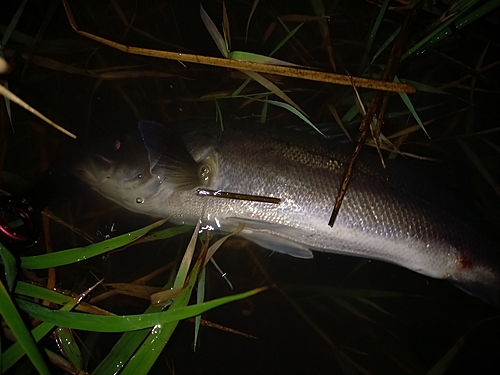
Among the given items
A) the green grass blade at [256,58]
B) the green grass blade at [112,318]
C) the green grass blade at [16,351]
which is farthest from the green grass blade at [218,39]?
the green grass blade at [16,351]

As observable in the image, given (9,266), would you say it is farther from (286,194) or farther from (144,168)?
(286,194)

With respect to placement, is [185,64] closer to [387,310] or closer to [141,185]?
[141,185]

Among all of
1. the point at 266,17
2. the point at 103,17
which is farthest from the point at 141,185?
the point at 266,17

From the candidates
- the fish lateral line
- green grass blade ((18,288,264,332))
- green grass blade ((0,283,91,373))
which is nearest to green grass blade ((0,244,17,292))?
green grass blade ((18,288,264,332))

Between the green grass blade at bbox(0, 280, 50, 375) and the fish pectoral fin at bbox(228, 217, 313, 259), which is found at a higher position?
the fish pectoral fin at bbox(228, 217, 313, 259)

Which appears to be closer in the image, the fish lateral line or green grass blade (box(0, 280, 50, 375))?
green grass blade (box(0, 280, 50, 375))

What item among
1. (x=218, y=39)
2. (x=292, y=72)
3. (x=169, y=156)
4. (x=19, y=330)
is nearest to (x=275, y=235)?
(x=169, y=156)

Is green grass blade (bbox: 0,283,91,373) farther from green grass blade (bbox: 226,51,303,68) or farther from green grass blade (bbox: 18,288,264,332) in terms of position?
green grass blade (bbox: 226,51,303,68)

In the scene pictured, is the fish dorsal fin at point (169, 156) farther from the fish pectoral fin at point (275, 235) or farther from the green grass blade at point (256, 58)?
the green grass blade at point (256, 58)
